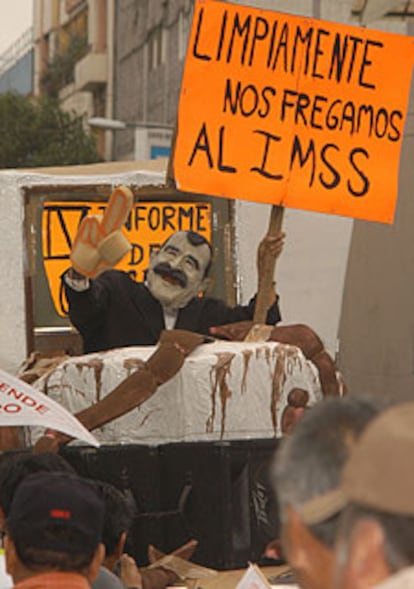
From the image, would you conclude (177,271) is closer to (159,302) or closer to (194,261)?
(194,261)

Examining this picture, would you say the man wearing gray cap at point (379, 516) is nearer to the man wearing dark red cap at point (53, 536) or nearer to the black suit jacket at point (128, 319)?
the man wearing dark red cap at point (53, 536)

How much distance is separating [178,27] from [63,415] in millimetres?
39385

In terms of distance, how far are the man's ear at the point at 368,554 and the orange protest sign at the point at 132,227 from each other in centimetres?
742

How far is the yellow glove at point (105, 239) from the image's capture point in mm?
5469

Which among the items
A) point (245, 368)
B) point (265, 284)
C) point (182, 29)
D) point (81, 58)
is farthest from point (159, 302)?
point (81, 58)

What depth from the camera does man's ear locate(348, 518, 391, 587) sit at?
1.97m

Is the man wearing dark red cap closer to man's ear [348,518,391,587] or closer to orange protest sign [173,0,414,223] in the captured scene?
man's ear [348,518,391,587]

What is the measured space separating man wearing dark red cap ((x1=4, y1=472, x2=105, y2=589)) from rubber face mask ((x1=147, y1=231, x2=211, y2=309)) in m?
3.16

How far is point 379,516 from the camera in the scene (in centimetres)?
197

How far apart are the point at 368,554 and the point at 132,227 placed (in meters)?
7.67

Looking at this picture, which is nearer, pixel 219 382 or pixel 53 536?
pixel 53 536

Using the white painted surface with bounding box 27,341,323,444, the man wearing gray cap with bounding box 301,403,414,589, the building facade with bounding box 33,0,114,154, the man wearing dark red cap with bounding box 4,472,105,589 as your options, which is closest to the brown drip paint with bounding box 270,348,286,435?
the white painted surface with bounding box 27,341,323,444

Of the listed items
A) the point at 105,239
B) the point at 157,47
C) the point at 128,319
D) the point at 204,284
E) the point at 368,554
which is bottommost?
the point at 157,47

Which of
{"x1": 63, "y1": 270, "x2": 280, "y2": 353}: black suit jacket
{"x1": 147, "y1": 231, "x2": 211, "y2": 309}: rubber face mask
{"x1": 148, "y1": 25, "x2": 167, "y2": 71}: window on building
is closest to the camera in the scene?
{"x1": 147, "y1": 231, "x2": 211, "y2": 309}: rubber face mask
